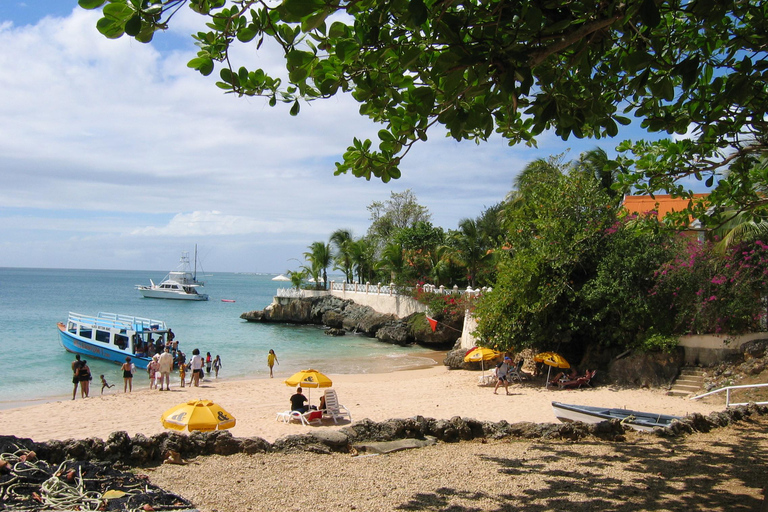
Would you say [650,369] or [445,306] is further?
[445,306]

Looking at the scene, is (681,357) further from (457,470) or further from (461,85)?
(461,85)

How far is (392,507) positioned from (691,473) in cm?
374

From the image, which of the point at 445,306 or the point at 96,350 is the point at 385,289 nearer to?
the point at 445,306

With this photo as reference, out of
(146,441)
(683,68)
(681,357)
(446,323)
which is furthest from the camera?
(446,323)

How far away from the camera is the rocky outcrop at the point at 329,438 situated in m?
7.04

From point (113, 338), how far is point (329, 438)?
68.0 feet

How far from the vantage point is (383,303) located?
134 feet

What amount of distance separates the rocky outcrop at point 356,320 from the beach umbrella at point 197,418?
78.9ft

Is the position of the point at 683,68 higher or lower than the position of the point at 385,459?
higher

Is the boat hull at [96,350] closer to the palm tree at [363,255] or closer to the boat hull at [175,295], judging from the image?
the palm tree at [363,255]

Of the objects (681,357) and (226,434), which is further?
(681,357)

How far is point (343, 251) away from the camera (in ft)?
157

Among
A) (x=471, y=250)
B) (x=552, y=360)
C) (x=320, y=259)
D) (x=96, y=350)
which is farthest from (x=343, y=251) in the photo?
(x=552, y=360)

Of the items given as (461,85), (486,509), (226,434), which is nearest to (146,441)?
(226,434)
